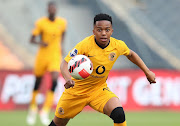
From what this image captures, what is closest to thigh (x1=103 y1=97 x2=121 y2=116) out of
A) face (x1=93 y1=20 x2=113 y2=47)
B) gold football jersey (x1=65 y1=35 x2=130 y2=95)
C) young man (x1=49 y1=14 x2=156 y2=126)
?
young man (x1=49 y1=14 x2=156 y2=126)

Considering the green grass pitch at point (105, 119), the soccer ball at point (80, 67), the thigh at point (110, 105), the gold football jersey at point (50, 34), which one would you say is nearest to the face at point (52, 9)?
the gold football jersey at point (50, 34)

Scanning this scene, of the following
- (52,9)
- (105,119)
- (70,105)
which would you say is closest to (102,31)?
(70,105)

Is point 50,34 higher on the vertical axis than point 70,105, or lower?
higher

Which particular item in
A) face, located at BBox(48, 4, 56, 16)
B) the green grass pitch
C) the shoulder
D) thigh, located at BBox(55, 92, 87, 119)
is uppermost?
face, located at BBox(48, 4, 56, 16)

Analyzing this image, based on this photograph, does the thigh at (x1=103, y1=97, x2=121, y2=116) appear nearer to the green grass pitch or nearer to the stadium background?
the green grass pitch

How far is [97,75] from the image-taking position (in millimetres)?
6516

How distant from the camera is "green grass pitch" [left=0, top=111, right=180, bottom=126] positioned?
10.8 metres

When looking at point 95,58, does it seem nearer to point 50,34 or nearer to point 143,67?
point 143,67

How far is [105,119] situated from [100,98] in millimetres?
5675

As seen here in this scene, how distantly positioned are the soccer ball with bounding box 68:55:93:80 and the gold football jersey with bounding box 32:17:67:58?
5.62 m

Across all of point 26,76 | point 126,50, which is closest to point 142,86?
point 26,76

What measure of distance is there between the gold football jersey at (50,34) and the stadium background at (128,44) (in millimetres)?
2523

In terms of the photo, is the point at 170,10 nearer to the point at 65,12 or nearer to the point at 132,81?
the point at 65,12

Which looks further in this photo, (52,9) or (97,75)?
(52,9)
